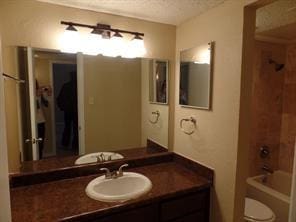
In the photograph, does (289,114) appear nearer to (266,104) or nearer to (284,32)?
(266,104)

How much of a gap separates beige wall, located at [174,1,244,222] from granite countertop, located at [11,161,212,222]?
0.17m

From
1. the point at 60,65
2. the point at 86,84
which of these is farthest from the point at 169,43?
the point at 60,65

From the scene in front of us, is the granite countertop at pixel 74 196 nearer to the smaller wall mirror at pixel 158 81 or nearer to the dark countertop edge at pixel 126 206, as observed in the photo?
the dark countertop edge at pixel 126 206

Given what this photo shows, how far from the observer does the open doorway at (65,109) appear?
1.58 metres

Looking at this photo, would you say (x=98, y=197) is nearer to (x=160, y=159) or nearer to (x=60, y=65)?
(x=160, y=159)

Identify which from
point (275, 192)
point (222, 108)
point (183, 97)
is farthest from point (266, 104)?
point (222, 108)

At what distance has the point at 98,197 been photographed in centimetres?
129

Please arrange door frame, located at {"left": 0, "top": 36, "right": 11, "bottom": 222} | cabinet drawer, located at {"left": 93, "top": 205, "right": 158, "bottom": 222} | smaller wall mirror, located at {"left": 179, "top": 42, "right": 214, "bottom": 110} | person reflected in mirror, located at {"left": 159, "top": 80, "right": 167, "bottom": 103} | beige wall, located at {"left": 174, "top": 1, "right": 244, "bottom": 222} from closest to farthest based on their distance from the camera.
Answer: door frame, located at {"left": 0, "top": 36, "right": 11, "bottom": 222}
cabinet drawer, located at {"left": 93, "top": 205, "right": 158, "bottom": 222}
beige wall, located at {"left": 174, "top": 1, "right": 244, "bottom": 222}
smaller wall mirror, located at {"left": 179, "top": 42, "right": 214, "bottom": 110}
person reflected in mirror, located at {"left": 159, "top": 80, "right": 167, "bottom": 103}

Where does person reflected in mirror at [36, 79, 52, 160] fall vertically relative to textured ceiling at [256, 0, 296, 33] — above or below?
below

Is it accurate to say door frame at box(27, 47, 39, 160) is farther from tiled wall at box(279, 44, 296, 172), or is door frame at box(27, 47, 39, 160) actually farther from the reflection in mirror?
tiled wall at box(279, 44, 296, 172)

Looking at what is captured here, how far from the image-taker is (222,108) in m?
1.49

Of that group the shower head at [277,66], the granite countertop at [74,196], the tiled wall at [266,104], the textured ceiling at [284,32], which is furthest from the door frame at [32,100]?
the shower head at [277,66]

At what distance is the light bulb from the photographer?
1522 millimetres

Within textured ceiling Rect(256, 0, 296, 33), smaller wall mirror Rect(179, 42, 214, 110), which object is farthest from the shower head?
smaller wall mirror Rect(179, 42, 214, 110)
